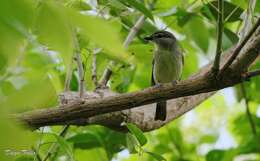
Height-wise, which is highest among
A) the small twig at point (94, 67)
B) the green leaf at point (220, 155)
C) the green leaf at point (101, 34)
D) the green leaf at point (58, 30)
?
the small twig at point (94, 67)

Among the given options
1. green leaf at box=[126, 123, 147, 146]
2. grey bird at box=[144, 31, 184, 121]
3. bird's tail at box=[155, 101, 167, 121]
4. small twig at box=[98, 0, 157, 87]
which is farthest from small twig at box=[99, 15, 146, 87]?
grey bird at box=[144, 31, 184, 121]

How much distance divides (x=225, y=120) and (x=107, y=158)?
1713 mm

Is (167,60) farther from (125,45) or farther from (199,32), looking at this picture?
(125,45)

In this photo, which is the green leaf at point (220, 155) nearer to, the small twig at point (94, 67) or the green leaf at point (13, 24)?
the small twig at point (94, 67)

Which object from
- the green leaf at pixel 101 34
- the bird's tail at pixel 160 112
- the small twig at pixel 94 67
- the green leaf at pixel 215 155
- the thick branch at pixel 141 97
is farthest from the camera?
the green leaf at pixel 215 155

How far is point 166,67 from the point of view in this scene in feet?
13.5

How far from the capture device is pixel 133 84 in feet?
11.9

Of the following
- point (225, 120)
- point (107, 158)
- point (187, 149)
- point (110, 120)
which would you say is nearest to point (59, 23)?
point (110, 120)

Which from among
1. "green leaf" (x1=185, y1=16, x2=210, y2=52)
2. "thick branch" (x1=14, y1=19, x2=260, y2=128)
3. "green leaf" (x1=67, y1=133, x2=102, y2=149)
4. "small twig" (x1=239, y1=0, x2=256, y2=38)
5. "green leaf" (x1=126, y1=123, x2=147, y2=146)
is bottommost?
"green leaf" (x1=126, y1=123, x2=147, y2=146)

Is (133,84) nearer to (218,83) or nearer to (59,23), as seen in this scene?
(218,83)

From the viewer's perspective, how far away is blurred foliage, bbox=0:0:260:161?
57 cm

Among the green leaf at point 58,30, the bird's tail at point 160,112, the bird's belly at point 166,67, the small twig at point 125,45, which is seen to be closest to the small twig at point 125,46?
the small twig at point 125,45

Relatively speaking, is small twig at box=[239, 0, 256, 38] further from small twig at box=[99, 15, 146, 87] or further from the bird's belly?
the bird's belly

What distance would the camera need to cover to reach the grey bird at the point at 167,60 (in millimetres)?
3914
